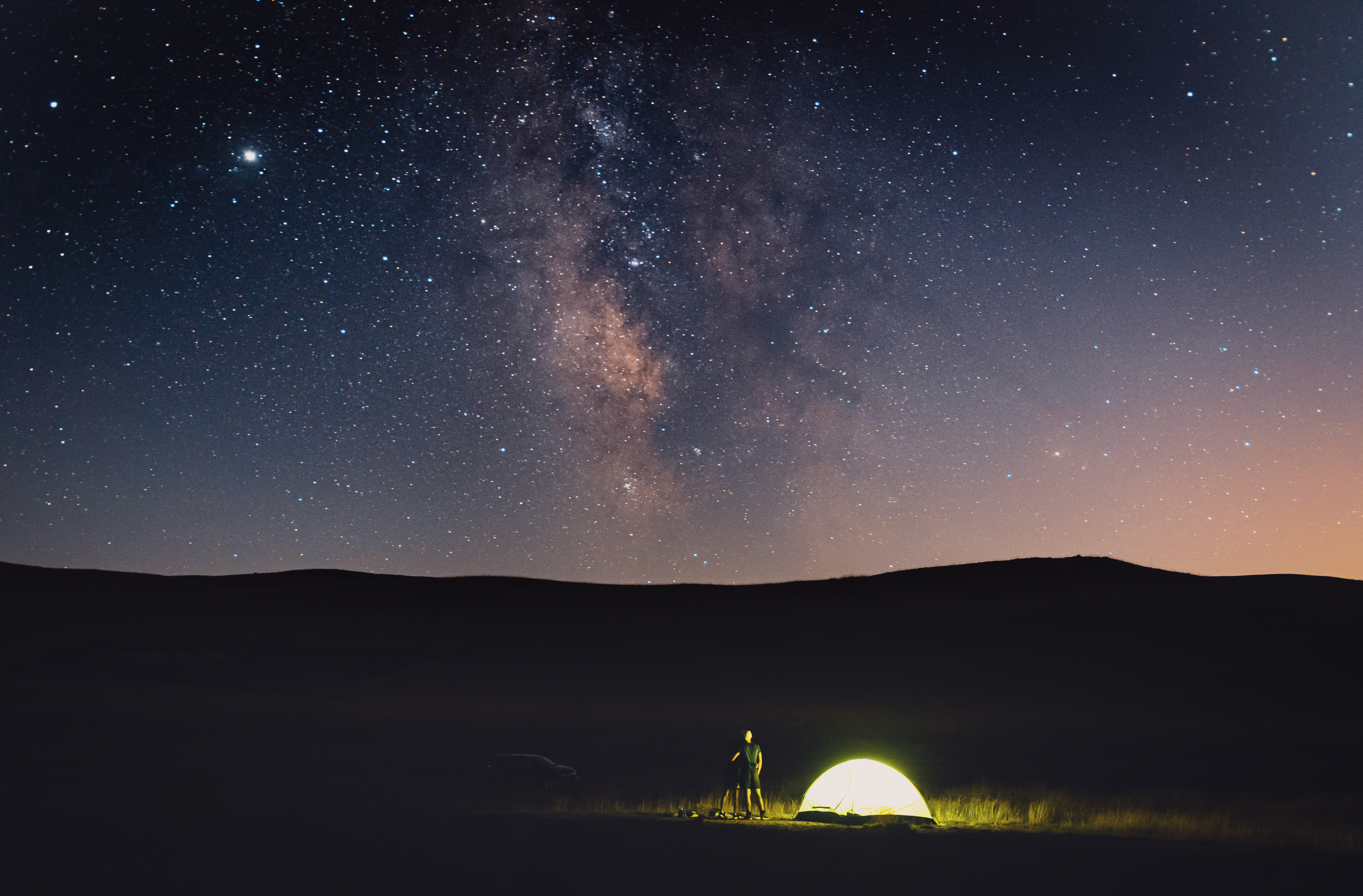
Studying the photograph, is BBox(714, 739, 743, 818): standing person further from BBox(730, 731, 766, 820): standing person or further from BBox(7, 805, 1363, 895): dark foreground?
BBox(7, 805, 1363, 895): dark foreground

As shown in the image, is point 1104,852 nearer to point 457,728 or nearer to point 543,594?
point 457,728

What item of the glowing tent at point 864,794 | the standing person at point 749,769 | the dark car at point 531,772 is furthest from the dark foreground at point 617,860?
the dark car at point 531,772

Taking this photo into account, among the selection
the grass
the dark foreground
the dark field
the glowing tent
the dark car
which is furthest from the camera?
the dark car

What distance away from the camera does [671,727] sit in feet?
92.6

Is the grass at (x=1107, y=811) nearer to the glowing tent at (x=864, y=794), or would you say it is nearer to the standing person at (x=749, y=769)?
the glowing tent at (x=864, y=794)

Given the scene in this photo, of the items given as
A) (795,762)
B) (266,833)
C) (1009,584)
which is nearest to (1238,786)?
(795,762)

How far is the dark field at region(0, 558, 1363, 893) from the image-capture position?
10367 millimetres

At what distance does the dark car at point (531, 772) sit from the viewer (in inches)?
734

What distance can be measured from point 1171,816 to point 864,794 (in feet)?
14.4

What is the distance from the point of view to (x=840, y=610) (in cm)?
5425

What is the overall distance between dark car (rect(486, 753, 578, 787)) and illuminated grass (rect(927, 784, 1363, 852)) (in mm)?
7003

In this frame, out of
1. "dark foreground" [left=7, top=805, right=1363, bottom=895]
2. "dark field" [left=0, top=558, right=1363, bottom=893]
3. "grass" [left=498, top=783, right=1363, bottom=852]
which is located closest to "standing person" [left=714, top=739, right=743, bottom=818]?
"grass" [left=498, top=783, right=1363, bottom=852]

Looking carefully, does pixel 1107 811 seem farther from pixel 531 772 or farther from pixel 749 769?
pixel 531 772

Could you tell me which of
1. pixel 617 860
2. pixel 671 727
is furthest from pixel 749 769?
pixel 671 727
